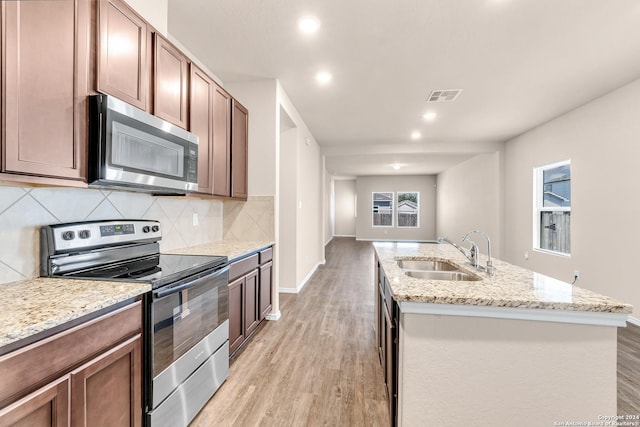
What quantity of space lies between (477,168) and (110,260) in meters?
7.68

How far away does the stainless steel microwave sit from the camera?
1340mm

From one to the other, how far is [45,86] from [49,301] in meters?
0.86

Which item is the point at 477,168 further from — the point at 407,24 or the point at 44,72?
the point at 44,72

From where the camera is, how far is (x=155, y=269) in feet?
5.36

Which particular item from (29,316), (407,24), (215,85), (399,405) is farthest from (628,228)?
(29,316)

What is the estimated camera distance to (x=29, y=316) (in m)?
0.92

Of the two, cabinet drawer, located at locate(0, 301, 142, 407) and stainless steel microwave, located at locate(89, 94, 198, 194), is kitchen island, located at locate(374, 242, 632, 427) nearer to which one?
cabinet drawer, located at locate(0, 301, 142, 407)

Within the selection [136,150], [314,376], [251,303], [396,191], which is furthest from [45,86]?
[396,191]

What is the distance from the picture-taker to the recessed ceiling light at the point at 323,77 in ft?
10.3

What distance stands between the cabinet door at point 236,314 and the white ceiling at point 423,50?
2.14 meters

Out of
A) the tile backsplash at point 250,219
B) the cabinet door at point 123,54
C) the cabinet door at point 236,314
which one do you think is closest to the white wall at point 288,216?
the tile backsplash at point 250,219

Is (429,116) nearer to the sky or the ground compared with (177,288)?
nearer to the sky

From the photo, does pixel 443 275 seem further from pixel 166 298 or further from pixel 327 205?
pixel 327 205

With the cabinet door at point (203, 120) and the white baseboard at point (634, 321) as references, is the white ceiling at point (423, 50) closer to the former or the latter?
the cabinet door at point (203, 120)
